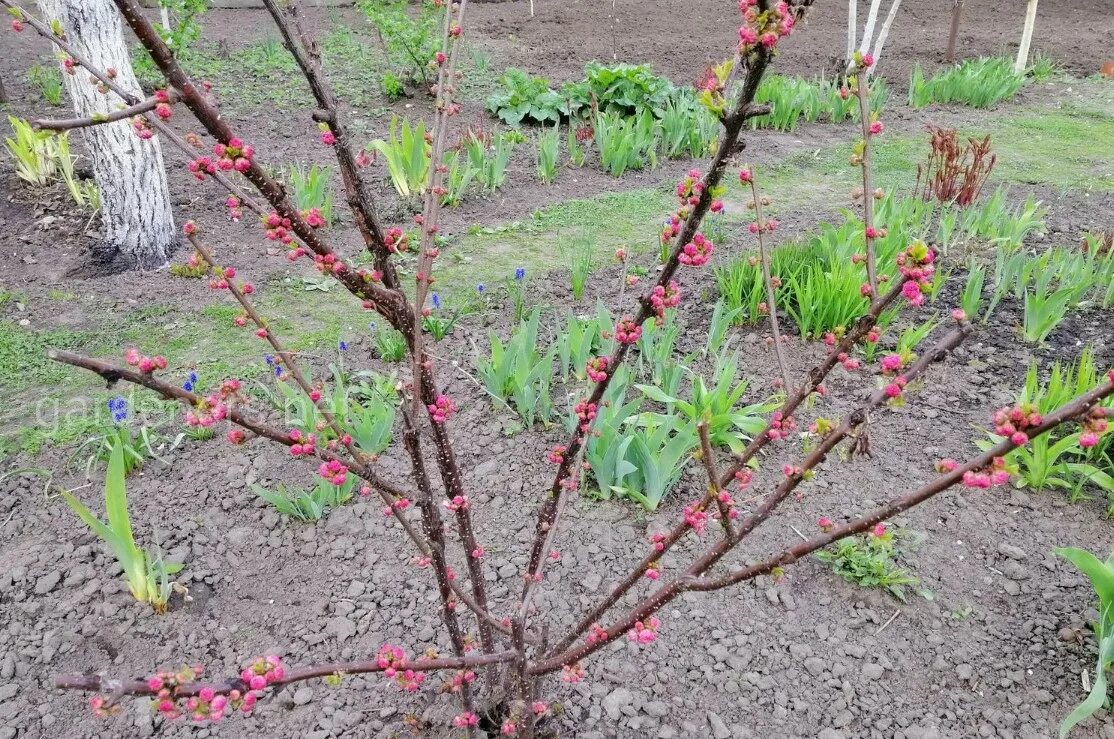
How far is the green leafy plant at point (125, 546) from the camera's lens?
191 centimetres

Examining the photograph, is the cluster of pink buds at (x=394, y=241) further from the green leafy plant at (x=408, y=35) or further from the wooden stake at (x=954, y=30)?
the wooden stake at (x=954, y=30)

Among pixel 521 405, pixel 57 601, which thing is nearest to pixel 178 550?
pixel 57 601

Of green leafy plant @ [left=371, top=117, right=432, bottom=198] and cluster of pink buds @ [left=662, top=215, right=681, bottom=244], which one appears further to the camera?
green leafy plant @ [left=371, top=117, right=432, bottom=198]

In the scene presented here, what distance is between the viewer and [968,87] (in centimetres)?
691

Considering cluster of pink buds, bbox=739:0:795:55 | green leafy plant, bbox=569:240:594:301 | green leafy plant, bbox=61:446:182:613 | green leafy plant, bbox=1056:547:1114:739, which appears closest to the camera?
cluster of pink buds, bbox=739:0:795:55

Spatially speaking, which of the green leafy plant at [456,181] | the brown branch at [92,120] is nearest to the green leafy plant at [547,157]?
the green leafy plant at [456,181]

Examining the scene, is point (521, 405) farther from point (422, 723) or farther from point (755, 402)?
point (422, 723)

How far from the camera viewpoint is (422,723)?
1.79 meters

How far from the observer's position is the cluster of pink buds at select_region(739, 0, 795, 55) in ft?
3.12

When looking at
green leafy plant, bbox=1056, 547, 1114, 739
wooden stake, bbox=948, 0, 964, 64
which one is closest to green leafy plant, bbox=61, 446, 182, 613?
green leafy plant, bbox=1056, 547, 1114, 739

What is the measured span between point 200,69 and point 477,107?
2.75m

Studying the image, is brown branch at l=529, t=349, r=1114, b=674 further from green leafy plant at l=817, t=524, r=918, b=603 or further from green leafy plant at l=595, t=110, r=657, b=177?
green leafy plant at l=595, t=110, r=657, b=177

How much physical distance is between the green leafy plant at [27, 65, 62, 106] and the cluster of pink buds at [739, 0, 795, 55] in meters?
6.84

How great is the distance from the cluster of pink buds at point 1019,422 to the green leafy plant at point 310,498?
1.87 m
